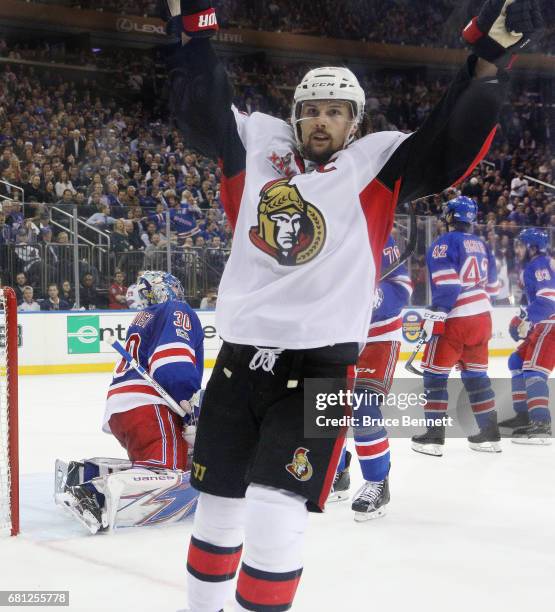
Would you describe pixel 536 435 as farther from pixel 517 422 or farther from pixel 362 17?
pixel 362 17

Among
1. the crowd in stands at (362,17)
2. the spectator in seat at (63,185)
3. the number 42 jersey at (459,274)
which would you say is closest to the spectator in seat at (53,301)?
the spectator in seat at (63,185)

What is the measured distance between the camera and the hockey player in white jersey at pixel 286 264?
6.22 ft

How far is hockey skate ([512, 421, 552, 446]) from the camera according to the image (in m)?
5.62

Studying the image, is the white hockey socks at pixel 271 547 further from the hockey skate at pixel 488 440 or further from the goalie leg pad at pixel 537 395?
the goalie leg pad at pixel 537 395

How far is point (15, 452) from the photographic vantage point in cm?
341

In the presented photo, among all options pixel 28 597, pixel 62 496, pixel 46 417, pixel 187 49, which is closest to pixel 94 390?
pixel 46 417

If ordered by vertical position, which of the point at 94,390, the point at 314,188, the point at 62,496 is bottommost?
the point at 94,390

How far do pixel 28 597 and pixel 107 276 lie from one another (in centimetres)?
704

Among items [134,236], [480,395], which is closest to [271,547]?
[480,395]

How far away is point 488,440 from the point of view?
538 cm

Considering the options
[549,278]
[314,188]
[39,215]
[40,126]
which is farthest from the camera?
[40,126]

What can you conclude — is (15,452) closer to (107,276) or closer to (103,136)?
(107,276)

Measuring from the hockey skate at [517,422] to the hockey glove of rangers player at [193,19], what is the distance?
4.51 meters

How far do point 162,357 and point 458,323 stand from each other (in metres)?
2.21
